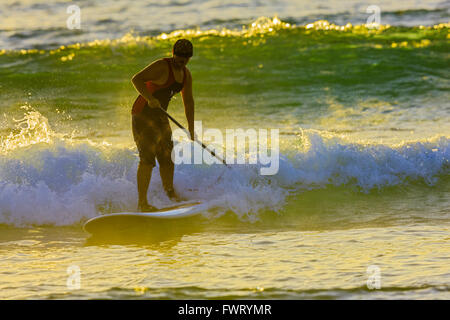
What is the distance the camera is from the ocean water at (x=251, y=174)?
5125mm

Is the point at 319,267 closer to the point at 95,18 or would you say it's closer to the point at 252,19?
the point at 252,19

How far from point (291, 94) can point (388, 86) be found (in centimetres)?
223

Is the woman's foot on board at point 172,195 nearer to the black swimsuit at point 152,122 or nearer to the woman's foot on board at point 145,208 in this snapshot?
the woman's foot on board at point 145,208

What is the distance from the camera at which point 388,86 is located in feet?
49.7

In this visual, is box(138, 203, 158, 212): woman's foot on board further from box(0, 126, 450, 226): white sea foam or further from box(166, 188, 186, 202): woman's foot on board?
box(0, 126, 450, 226): white sea foam

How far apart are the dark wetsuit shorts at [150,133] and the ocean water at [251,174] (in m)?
0.76

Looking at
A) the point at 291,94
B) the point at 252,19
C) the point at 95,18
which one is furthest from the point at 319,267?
the point at 95,18

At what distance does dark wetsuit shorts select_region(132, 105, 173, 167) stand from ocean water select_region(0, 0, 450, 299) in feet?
2.49

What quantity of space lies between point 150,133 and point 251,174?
6.33ft

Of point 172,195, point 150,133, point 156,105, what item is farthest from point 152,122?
point 172,195

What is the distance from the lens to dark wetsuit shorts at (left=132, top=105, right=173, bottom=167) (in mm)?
6738

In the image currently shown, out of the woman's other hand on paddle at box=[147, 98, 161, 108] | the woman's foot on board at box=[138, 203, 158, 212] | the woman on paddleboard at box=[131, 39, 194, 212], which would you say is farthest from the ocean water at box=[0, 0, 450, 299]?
the woman's other hand on paddle at box=[147, 98, 161, 108]

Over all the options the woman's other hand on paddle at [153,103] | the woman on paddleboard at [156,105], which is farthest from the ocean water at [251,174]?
the woman's other hand on paddle at [153,103]

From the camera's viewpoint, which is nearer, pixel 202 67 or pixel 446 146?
pixel 446 146
